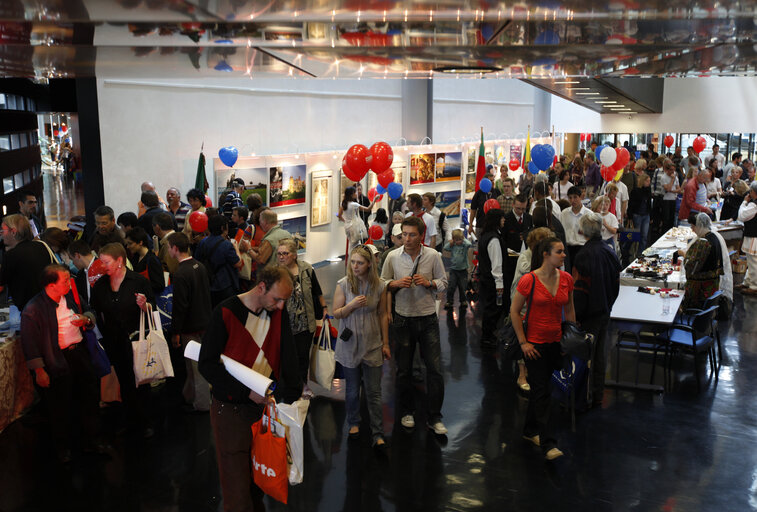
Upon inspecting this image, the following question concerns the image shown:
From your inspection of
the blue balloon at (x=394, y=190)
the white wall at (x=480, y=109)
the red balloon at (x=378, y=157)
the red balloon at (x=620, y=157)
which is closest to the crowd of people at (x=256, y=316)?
the red balloon at (x=378, y=157)

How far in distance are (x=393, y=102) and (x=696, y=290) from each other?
11.0 metres

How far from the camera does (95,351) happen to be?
513 centimetres

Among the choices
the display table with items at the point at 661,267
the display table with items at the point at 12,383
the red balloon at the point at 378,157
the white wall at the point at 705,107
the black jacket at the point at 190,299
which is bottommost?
the display table with items at the point at 12,383

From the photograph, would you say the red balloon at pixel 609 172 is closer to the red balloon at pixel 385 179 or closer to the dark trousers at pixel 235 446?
the red balloon at pixel 385 179

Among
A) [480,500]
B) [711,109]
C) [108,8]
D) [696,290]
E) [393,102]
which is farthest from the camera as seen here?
[711,109]

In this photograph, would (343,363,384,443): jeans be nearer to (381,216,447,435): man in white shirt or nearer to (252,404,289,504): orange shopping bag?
(381,216,447,435): man in white shirt

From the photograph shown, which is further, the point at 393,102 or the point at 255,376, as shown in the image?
the point at 393,102

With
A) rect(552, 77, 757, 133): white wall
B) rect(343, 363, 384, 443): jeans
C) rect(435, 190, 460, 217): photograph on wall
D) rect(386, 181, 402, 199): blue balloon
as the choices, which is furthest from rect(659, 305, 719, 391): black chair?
rect(552, 77, 757, 133): white wall

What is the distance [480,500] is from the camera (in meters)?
4.52

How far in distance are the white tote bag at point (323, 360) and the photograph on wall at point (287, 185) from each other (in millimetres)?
6210

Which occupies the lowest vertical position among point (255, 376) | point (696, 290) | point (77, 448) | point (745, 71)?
point (77, 448)

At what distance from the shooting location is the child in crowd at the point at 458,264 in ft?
29.6

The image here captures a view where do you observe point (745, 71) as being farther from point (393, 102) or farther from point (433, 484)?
point (393, 102)

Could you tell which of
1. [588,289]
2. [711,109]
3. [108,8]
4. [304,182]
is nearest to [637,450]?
[588,289]
